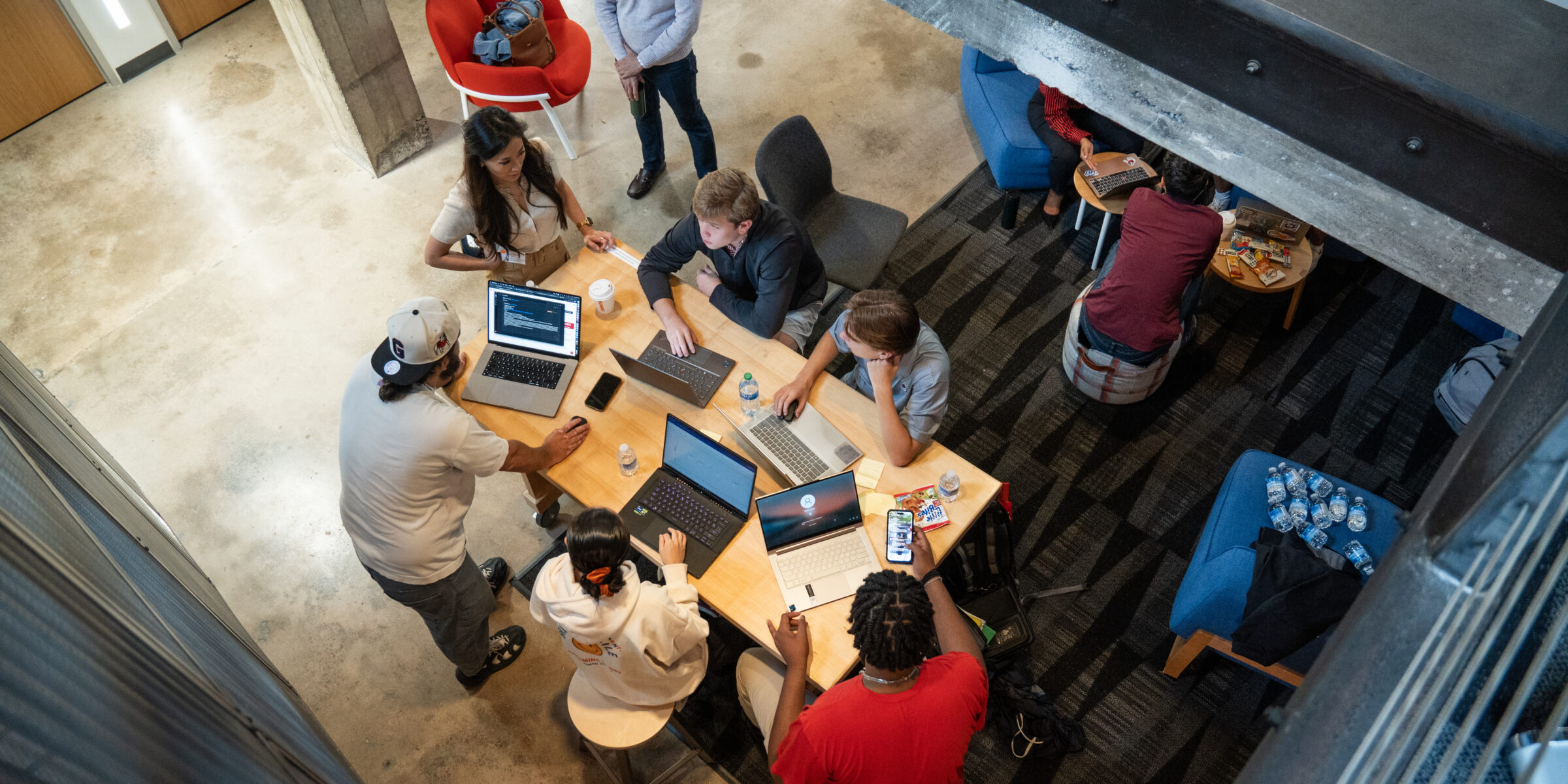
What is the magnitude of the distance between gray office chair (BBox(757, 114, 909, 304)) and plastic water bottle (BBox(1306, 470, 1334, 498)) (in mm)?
1913

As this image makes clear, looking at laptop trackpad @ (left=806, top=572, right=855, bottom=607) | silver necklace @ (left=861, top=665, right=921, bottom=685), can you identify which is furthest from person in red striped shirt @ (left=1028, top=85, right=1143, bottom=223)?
silver necklace @ (left=861, top=665, right=921, bottom=685)

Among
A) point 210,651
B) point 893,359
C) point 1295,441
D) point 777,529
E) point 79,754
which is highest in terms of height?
point 79,754

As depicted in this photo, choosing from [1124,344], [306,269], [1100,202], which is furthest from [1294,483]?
[306,269]

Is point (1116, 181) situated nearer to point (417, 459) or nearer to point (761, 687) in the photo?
point (761, 687)

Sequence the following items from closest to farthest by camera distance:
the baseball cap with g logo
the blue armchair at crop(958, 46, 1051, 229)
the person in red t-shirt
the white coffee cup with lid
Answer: the person in red t-shirt < the baseball cap with g logo < the white coffee cup with lid < the blue armchair at crop(958, 46, 1051, 229)

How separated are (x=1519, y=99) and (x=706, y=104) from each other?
5.50 meters

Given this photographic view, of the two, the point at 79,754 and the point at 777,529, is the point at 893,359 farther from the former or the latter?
the point at 79,754

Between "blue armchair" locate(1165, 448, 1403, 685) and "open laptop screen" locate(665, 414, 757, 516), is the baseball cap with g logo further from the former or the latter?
"blue armchair" locate(1165, 448, 1403, 685)

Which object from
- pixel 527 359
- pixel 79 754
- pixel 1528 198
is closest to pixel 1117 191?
pixel 527 359

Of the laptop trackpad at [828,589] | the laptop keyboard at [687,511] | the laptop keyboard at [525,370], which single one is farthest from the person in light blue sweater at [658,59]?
the laptop trackpad at [828,589]

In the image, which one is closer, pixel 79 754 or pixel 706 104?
pixel 79 754

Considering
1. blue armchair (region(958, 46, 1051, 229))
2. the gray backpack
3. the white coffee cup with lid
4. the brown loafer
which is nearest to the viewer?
the white coffee cup with lid

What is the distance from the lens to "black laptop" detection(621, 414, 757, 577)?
3.09 metres

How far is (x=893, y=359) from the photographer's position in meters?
3.12
